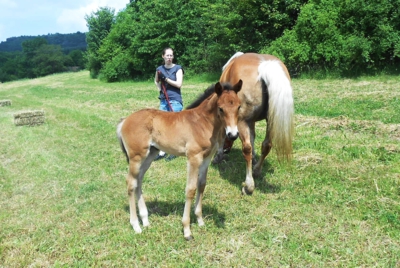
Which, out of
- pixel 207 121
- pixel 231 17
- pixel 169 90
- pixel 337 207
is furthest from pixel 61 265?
pixel 231 17

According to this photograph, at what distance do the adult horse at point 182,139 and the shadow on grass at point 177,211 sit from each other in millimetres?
232

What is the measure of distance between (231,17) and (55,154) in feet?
58.4

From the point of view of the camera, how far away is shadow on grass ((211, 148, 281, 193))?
16.6 feet

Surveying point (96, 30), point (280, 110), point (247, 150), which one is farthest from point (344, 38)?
point (96, 30)

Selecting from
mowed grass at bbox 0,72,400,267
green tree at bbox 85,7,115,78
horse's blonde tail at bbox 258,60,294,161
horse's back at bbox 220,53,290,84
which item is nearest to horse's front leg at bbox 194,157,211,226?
mowed grass at bbox 0,72,400,267

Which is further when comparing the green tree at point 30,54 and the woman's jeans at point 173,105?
the green tree at point 30,54

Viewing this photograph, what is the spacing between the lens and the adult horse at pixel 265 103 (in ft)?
14.7

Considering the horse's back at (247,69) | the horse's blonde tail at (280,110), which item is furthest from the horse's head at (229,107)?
the horse's back at (247,69)

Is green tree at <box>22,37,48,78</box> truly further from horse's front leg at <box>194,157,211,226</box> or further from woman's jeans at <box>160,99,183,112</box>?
horse's front leg at <box>194,157,211,226</box>

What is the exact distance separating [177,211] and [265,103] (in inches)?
85.1

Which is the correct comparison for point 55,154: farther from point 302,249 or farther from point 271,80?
point 302,249

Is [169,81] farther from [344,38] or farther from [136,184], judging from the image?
[344,38]

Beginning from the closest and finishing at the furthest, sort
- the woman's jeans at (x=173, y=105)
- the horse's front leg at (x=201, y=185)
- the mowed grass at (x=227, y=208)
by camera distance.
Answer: the mowed grass at (x=227, y=208) → the horse's front leg at (x=201, y=185) → the woman's jeans at (x=173, y=105)

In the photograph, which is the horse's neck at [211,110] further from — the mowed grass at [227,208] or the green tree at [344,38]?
the green tree at [344,38]
